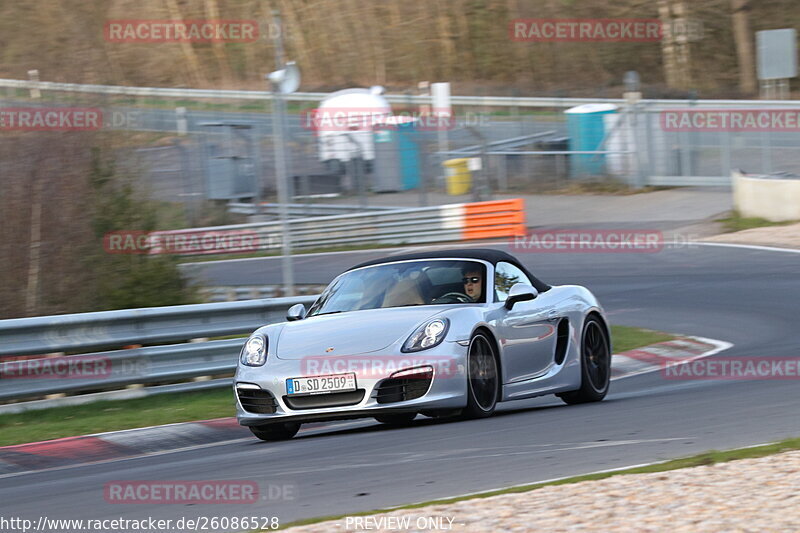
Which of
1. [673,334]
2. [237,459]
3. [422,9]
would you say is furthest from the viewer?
[422,9]

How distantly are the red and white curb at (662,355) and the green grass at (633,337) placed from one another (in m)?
0.13

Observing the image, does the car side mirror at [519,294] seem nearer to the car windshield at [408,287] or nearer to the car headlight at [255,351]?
the car windshield at [408,287]

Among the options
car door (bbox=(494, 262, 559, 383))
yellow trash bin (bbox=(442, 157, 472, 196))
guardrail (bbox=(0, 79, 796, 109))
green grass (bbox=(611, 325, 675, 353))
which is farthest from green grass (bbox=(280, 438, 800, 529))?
yellow trash bin (bbox=(442, 157, 472, 196))

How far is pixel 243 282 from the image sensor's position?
74.7 ft

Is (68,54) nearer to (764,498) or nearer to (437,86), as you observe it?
(764,498)

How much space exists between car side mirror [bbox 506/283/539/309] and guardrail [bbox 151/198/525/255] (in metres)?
16.6

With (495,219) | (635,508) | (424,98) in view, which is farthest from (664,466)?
(424,98)

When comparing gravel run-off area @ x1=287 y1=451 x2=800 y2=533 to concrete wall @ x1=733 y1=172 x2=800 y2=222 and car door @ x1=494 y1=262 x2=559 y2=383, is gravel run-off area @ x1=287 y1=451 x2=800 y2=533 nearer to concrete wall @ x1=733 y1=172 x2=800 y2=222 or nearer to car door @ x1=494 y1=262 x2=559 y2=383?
car door @ x1=494 y1=262 x2=559 y2=383

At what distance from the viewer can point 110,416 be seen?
35.3 feet

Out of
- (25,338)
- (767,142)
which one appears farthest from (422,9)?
(25,338)

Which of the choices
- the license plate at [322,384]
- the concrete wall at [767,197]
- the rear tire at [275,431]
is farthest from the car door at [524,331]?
the concrete wall at [767,197]

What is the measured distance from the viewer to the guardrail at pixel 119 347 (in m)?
10.8

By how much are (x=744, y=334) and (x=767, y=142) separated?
1579 cm

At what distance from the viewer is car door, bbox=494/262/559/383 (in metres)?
9.13
